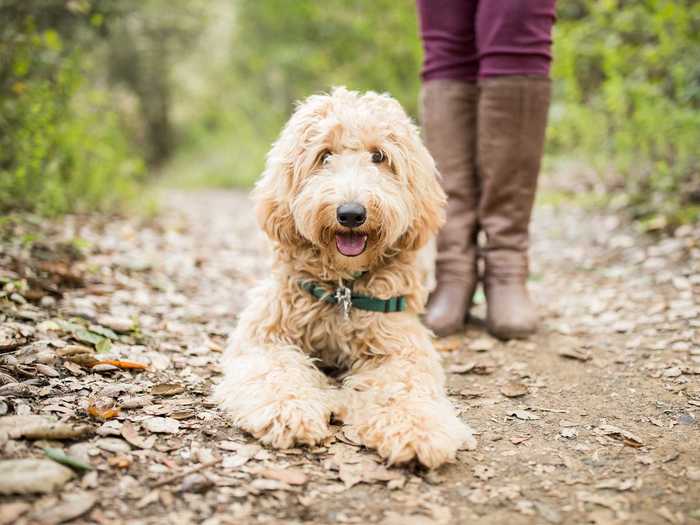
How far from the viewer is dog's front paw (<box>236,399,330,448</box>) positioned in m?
2.16

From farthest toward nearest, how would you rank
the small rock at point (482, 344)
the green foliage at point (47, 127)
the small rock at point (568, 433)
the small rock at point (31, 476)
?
the green foliage at point (47, 127) < the small rock at point (482, 344) < the small rock at point (568, 433) < the small rock at point (31, 476)

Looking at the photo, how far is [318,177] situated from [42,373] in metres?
1.40

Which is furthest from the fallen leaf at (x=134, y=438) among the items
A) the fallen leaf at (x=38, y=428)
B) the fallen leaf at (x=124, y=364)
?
the fallen leaf at (x=124, y=364)

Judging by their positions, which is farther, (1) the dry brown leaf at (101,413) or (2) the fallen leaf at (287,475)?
(1) the dry brown leaf at (101,413)

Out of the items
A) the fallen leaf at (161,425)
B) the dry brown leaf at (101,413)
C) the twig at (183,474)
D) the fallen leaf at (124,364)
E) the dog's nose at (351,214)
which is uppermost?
the dog's nose at (351,214)

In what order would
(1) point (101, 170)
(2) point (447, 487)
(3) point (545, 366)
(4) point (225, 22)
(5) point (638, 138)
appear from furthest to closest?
(4) point (225, 22) < (1) point (101, 170) < (5) point (638, 138) < (3) point (545, 366) < (2) point (447, 487)

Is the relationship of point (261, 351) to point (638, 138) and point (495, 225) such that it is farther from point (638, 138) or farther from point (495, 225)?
point (638, 138)

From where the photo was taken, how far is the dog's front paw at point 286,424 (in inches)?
84.9

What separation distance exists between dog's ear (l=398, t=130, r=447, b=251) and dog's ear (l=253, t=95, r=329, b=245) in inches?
18.0

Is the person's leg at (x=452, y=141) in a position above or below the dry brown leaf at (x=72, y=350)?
above

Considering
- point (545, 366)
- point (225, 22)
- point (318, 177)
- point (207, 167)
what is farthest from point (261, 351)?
point (225, 22)

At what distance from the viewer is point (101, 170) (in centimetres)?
588

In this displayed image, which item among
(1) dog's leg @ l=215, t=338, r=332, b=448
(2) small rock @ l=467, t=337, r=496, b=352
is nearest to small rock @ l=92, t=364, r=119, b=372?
(1) dog's leg @ l=215, t=338, r=332, b=448

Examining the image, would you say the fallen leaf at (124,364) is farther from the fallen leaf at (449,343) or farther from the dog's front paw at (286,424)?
the fallen leaf at (449,343)
